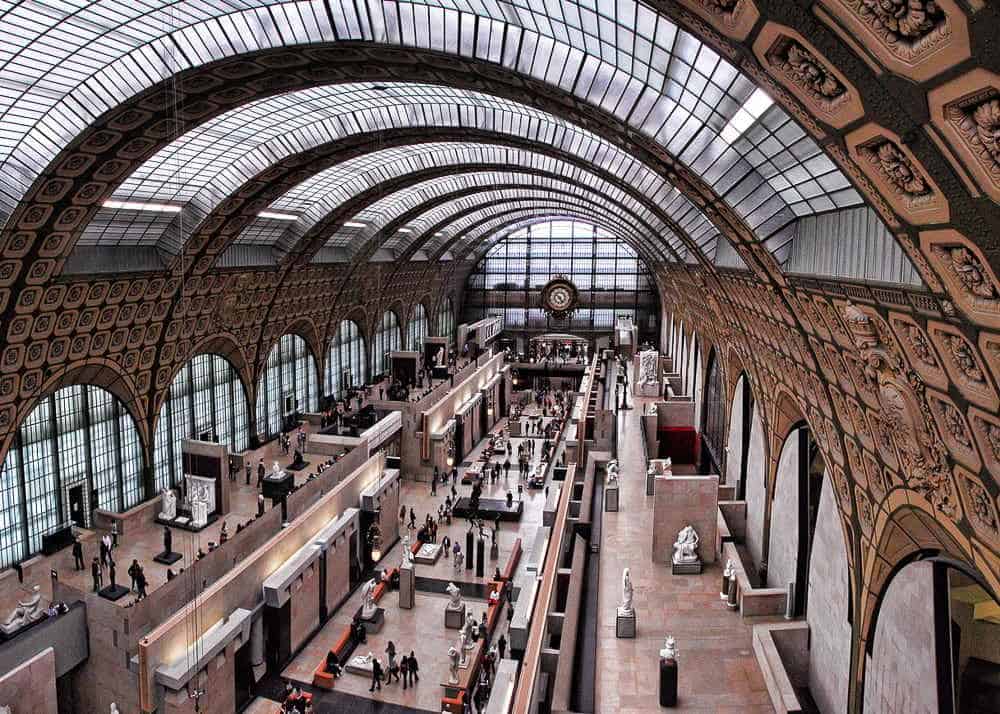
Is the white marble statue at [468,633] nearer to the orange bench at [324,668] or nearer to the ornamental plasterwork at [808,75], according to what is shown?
the orange bench at [324,668]

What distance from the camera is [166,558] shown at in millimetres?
24875

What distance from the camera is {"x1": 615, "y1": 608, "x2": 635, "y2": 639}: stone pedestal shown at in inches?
710

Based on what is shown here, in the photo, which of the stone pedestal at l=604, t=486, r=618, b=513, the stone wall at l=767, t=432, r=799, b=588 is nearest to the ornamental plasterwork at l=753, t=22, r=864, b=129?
the stone wall at l=767, t=432, r=799, b=588

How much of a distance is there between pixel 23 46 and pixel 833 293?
60.7 feet

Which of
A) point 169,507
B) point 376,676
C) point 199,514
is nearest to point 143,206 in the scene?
point 169,507

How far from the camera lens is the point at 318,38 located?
62.3ft

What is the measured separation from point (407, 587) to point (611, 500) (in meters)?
8.53

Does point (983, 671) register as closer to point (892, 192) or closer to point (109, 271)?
point (892, 192)

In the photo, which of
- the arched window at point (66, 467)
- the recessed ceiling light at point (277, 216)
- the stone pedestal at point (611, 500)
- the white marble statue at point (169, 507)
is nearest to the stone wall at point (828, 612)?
the stone pedestal at point (611, 500)

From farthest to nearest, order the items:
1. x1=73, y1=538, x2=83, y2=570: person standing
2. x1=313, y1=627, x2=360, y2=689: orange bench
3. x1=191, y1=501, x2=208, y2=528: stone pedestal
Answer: x1=191, y1=501, x2=208, y2=528: stone pedestal
x1=73, y1=538, x2=83, y2=570: person standing
x1=313, y1=627, x2=360, y2=689: orange bench

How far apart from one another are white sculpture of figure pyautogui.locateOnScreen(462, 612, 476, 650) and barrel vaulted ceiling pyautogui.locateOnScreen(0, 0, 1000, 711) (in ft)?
39.1

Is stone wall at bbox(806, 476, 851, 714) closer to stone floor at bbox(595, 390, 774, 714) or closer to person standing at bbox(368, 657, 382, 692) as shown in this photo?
stone floor at bbox(595, 390, 774, 714)

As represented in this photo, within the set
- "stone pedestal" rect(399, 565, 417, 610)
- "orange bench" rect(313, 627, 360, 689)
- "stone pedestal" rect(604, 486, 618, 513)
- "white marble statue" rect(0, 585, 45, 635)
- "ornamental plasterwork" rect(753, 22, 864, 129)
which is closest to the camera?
"ornamental plasterwork" rect(753, 22, 864, 129)

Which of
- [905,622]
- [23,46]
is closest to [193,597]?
[23,46]
